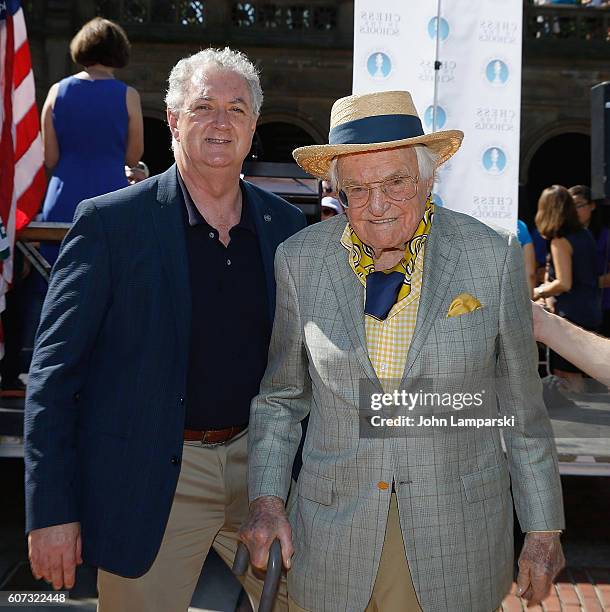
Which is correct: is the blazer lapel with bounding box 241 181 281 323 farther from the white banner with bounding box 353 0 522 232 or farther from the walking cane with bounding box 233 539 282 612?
the white banner with bounding box 353 0 522 232

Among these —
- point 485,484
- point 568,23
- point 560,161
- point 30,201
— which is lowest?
point 485,484

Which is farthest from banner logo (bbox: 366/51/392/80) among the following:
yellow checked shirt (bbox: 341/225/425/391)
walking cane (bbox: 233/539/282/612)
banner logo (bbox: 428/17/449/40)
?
walking cane (bbox: 233/539/282/612)

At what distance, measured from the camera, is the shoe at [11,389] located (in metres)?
5.90

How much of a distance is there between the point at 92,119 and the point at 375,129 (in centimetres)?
309

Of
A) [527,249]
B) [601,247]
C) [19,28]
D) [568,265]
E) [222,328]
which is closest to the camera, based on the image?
[222,328]

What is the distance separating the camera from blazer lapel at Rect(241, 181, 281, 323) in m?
2.90

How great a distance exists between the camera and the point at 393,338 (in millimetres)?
2361

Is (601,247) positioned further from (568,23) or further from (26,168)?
(568,23)

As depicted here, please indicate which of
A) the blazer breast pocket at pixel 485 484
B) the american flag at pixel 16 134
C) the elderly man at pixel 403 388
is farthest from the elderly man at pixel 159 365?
the american flag at pixel 16 134

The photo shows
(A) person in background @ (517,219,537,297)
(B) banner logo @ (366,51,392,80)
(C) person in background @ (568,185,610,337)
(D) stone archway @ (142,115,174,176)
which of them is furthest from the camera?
(D) stone archway @ (142,115,174,176)

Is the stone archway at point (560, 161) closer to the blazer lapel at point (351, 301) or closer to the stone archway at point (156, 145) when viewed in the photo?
the stone archway at point (156, 145)

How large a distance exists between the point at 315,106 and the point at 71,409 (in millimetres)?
17566

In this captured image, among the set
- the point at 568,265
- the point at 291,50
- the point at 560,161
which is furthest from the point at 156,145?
the point at 568,265
